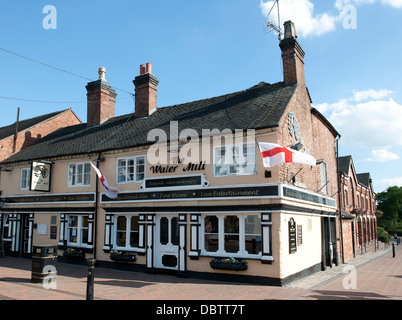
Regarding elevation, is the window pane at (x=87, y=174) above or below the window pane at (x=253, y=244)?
above

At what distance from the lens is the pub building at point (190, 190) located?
39.1 feet

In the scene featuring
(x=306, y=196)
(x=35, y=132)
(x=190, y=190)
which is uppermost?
(x=35, y=132)

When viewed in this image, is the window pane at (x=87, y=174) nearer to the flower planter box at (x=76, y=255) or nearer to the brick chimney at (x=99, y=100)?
the flower planter box at (x=76, y=255)

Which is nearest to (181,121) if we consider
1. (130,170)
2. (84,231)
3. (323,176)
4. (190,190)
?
(130,170)

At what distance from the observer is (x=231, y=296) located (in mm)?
9617

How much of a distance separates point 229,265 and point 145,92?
11.0 m

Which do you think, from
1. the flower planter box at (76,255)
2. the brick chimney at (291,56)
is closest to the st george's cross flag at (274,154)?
the brick chimney at (291,56)

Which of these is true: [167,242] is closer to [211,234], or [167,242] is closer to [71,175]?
[211,234]

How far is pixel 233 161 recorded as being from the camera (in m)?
12.5

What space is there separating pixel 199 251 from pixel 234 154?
386 centimetres

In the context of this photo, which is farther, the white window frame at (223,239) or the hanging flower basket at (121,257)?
the hanging flower basket at (121,257)

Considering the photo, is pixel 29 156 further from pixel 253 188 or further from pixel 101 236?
pixel 253 188

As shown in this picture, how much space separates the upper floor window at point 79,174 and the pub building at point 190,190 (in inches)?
2.1
